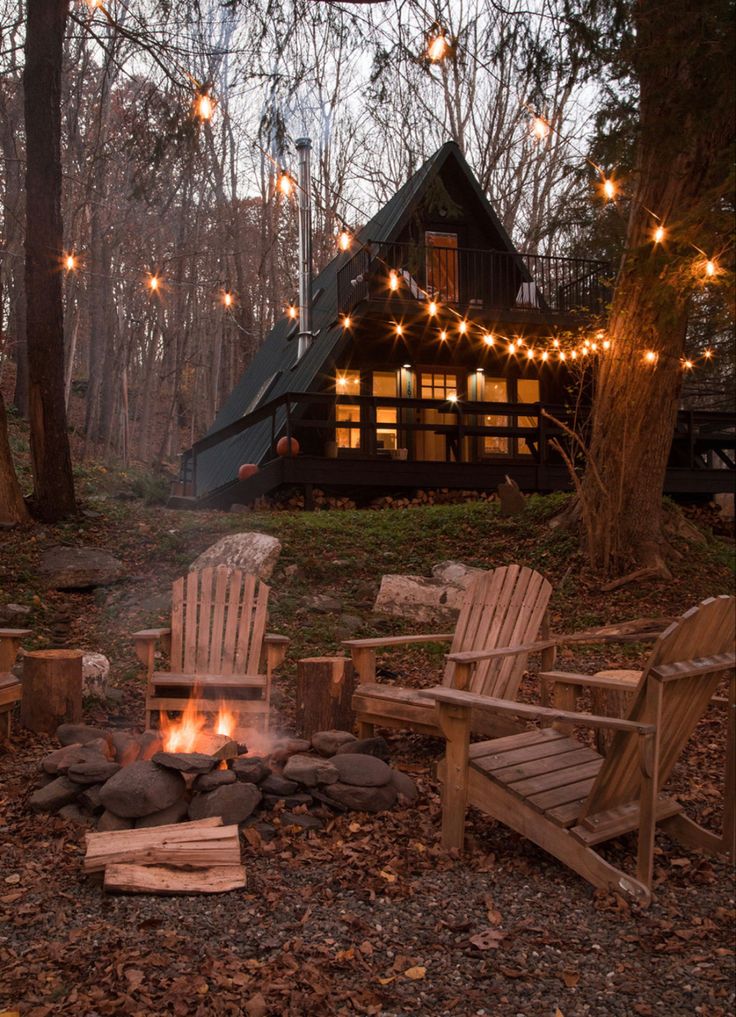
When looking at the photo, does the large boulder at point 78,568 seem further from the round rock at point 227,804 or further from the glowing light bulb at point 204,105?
the round rock at point 227,804

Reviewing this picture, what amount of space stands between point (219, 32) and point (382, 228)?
24.5 feet

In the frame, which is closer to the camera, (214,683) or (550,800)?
(550,800)

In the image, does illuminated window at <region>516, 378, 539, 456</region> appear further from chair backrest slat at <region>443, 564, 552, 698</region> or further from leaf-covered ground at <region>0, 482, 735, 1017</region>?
leaf-covered ground at <region>0, 482, 735, 1017</region>

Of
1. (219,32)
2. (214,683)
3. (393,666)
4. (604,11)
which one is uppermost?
(219,32)

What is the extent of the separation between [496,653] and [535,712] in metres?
0.85

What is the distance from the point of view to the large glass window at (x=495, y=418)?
53.9 feet

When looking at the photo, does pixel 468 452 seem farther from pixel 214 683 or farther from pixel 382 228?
pixel 214 683

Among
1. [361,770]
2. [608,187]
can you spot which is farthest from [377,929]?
[608,187]

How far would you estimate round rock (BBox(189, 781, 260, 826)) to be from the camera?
334cm

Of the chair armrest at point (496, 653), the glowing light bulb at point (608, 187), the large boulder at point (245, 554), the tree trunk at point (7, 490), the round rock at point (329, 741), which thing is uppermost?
the glowing light bulb at point (608, 187)

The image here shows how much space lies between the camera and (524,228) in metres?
22.3

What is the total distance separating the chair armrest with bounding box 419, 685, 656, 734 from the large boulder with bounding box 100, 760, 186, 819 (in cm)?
110

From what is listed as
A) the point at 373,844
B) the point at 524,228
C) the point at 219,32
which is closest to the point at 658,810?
the point at 373,844

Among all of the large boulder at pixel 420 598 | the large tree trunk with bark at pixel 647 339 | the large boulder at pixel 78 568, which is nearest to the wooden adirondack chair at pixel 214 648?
the large boulder at pixel 420 598
